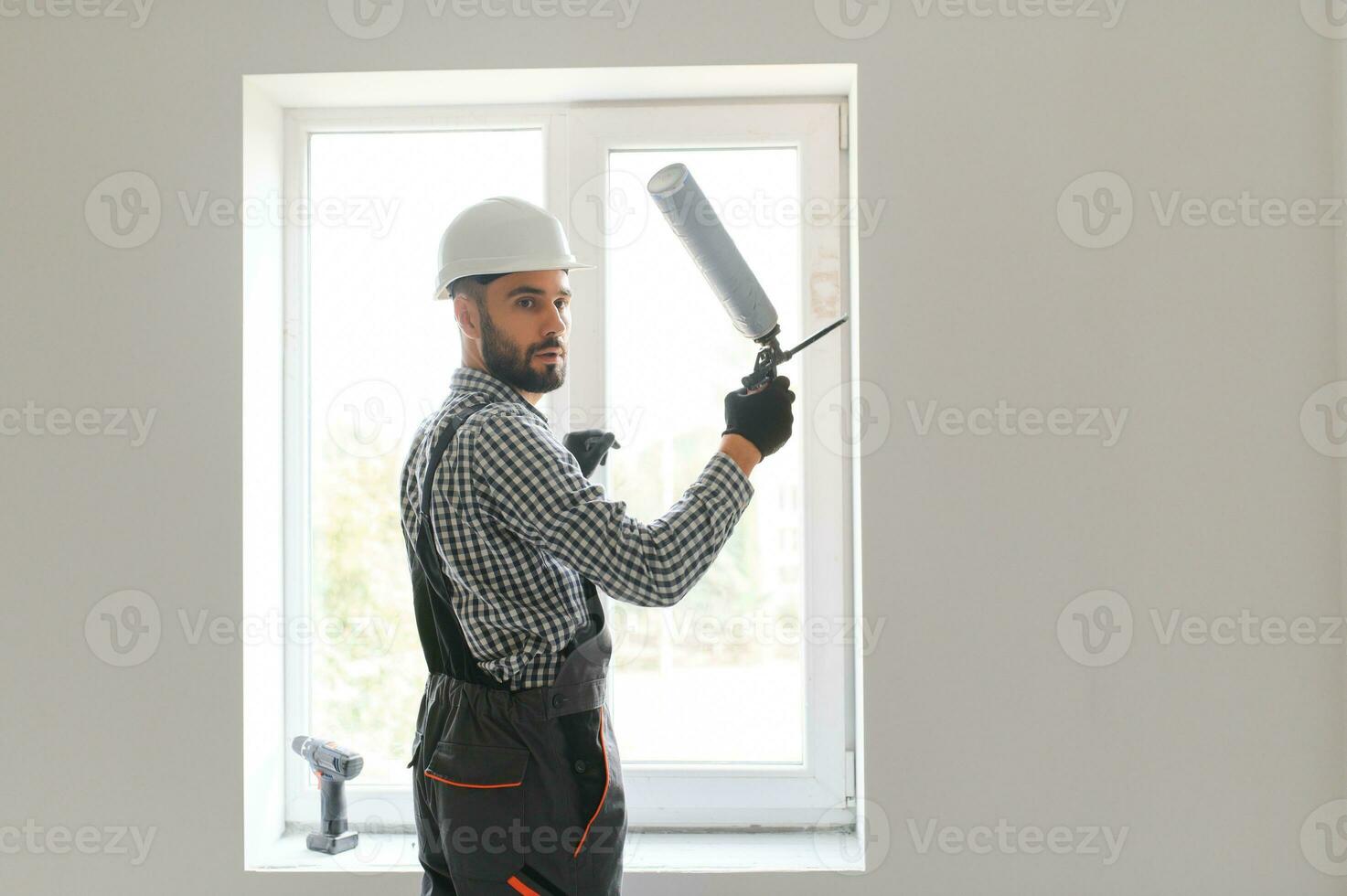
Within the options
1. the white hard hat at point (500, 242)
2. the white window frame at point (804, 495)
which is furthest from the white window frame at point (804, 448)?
the white hard hat at point (500, 242)

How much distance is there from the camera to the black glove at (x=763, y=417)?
4.29 feet

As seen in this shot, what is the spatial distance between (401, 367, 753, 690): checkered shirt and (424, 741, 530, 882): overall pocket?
0.10 m

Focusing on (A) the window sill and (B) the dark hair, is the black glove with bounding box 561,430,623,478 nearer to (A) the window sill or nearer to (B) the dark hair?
(B) the dark hair

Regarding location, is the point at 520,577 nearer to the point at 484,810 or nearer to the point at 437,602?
the point at 437,602

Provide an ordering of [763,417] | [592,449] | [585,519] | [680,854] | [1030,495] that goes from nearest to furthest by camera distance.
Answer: [585,519] → [763,417] → [592,449] → [1030,495] → [680,854]

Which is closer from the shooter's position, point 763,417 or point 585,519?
point 585,519

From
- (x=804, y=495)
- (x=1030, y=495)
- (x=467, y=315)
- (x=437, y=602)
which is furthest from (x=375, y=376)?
(x=1030, y=495)

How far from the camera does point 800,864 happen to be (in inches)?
68.3

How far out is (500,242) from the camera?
137 centimetres

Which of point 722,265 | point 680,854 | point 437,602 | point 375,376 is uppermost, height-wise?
point 722,265

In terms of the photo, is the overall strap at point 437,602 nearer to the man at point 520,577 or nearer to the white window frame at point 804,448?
the man at point 520,577

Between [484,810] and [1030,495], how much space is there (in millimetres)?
1013
